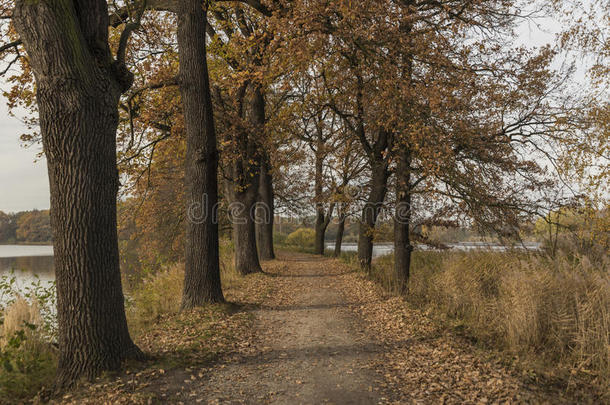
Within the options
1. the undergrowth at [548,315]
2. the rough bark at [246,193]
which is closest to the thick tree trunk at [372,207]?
the rough bark at [246,193]

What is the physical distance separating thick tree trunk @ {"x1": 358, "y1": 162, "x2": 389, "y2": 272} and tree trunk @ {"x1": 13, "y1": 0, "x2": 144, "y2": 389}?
942 cm

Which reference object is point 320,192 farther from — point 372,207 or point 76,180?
point 76,180

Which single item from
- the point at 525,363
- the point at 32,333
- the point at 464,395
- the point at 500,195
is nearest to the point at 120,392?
the point at 32,333

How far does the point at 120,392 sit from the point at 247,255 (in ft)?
30.4

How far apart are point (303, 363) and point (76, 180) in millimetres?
3951

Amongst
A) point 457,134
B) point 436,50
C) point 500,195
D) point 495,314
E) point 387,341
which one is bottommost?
point 387,341

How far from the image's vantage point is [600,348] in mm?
4711

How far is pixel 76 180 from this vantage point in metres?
4.67

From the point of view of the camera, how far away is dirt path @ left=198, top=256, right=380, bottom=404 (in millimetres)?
4430


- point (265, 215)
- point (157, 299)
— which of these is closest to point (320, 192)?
point (265, 215)

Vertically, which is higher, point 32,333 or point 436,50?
point 436,50

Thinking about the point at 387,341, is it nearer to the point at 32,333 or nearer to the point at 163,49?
the point at 32,333

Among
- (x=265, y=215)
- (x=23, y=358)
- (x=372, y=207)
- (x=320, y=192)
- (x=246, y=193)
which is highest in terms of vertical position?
(x=320, y=192)

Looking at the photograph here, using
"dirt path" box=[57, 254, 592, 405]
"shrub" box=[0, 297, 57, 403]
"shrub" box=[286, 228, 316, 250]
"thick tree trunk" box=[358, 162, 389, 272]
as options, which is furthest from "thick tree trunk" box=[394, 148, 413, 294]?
"shrub" box=[286, 228, 316, 250]
